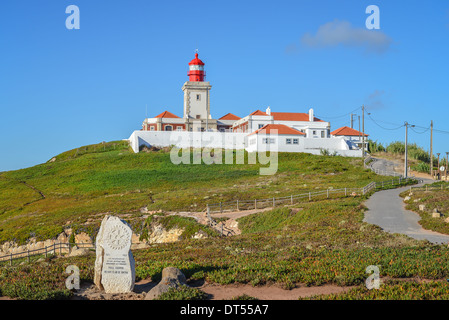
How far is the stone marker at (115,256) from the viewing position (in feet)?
46.9

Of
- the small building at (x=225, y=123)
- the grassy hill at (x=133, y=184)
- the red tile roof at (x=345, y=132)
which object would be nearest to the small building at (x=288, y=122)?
the red tile roof at (x=345, y=132)

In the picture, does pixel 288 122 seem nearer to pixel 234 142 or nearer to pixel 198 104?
pixel 234 142

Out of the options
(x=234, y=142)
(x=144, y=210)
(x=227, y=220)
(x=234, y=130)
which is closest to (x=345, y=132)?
(x=234, y=130)

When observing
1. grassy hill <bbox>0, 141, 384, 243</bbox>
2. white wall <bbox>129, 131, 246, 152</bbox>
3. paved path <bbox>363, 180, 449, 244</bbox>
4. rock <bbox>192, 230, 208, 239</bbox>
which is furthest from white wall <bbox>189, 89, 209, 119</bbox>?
rock <bbox>192, 230, 208, 239</bbox>

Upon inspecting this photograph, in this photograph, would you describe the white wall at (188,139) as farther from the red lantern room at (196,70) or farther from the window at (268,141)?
the red lantern room at (196,70)

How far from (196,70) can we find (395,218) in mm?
64513

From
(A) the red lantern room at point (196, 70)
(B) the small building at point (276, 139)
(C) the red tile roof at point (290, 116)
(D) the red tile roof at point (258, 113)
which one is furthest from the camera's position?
(A) the red lantern room at point (196, 70)

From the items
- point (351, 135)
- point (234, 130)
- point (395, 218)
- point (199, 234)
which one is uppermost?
point (234, 130)

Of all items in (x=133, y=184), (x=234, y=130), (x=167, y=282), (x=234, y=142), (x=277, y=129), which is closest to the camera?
(x=167, y=282)

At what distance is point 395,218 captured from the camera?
3005 cm

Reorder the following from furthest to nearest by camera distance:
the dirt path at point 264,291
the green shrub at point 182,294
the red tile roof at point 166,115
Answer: the red tile roof at point 166,115 → the dirt path at point 264,291 → the green shrub at point 182,294

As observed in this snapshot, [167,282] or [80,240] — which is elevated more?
[167,282]

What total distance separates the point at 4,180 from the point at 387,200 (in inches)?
2283

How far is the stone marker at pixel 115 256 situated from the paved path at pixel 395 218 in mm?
14840
